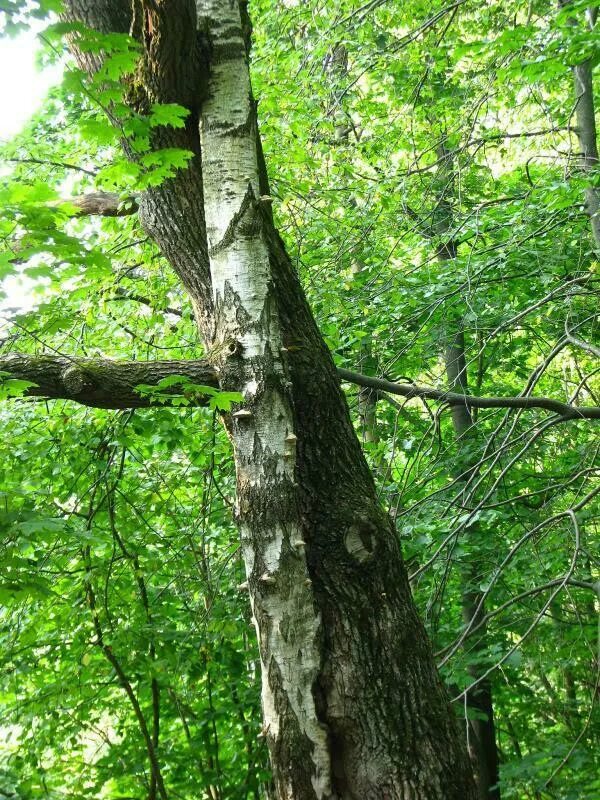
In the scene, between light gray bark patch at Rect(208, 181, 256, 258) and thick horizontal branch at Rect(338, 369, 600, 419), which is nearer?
light gray bark patch at Rect(208, 181, 256, 258)

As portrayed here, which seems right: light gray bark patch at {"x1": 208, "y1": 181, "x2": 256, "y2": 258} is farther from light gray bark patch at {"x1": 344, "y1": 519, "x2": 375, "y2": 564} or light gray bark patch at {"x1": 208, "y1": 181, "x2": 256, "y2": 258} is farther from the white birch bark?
light gray bark patch at {"x1": 344, "y1": 519, "x2": 375, "y2": 564}

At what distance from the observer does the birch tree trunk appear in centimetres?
222

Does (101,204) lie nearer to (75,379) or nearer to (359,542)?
(75,379)

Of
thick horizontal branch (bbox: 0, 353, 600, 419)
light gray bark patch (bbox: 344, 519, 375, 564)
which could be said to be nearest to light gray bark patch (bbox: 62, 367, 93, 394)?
thick horizontal branch (bbox: 0, 353, 600, 419)

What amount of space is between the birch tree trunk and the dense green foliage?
41 centimetres

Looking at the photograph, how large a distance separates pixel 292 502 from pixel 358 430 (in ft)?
9.50

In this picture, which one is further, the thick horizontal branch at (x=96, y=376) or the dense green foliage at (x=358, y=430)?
the dense green foliage at (x=358, y=430)

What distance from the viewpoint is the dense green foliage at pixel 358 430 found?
12.6 ft

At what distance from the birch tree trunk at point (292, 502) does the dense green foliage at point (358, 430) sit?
41 cm

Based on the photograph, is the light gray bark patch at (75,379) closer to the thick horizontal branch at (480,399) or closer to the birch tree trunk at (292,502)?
the birch tree trunk at (292,502)

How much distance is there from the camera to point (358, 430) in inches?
204

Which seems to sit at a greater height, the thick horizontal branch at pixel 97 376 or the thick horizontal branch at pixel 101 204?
the thick horizontal branch at pixel 101 204

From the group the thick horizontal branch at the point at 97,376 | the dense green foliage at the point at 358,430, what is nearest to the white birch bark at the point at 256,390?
the thick horizontal branch at the point at 97,376

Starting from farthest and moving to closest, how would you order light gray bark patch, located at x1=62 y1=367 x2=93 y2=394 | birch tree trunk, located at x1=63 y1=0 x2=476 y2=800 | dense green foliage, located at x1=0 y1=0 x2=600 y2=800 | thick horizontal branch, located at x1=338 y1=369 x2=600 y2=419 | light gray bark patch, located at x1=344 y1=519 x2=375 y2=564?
dense green foliage, located at x1=0 y1=0 x2=600 y2=800
thick horizontal branch, located at x1=338 y1=369 x2=600 y2=419
light gray bark patch, located at x1=62 y1=367 x2=93 y2=394
light gray bark patch, located at x1=344 y1=519 x2=375 y2=564
birch tree trunk, located at x1=63 y1=0 x2=476 y2=800
